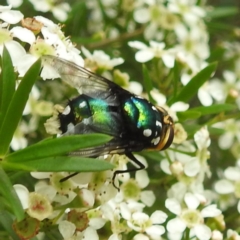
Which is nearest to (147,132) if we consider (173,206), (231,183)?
(173,206)

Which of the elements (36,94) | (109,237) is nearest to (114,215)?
(109,237)

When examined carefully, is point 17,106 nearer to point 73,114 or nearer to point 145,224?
point 73,114

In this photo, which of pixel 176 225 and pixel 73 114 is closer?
pixel 73 114

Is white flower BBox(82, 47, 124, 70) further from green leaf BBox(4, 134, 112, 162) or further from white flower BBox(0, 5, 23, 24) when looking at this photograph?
green leaf BBox(4, 134, 112, 162)

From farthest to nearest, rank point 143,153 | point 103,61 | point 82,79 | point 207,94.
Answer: point 207,94
point 103,61
point 143,153
point 82,79

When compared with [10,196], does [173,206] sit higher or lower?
lower

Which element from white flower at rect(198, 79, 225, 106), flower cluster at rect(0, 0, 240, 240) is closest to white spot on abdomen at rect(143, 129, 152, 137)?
flower cluster at rect(0, 0, 240, 240)

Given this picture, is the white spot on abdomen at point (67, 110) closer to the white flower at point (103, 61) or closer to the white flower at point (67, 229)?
the white flower at point (67, 229)
